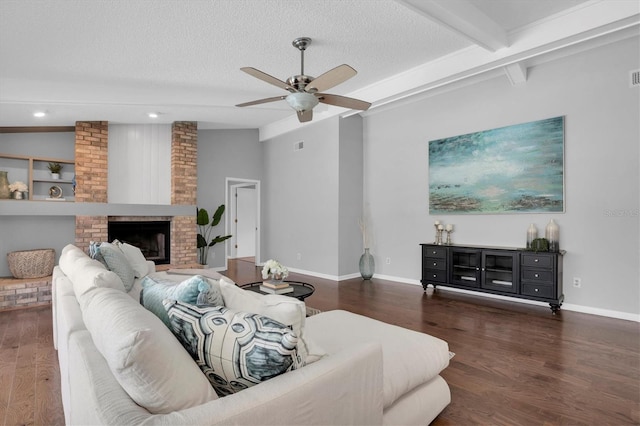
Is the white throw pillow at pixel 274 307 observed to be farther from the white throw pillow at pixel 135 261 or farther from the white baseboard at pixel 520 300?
the white baseboard at pixel 520 300

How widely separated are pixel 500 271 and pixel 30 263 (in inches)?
243

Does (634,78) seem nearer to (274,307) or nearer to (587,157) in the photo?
(587,157)

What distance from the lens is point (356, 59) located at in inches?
163

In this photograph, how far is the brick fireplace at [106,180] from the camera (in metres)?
5.63

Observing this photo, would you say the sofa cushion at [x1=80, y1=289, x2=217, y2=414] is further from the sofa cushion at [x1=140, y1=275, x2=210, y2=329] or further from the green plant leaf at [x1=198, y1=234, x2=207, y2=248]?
the green plant leaf at [x1=198, y1=234, x2=207, y2=248]

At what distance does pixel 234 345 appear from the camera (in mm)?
1101

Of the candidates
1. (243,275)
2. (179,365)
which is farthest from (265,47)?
(243,275)

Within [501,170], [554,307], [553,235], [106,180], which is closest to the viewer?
[554,307]

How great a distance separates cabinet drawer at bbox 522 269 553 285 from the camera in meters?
3.96

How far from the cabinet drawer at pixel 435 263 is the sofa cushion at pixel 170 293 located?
4147 millimetres

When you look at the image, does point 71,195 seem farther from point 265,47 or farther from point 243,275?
point 265,47

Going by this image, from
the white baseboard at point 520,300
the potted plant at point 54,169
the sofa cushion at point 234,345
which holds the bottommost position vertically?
the white baseboard at point 520,300

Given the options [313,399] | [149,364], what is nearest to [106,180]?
[149,364]

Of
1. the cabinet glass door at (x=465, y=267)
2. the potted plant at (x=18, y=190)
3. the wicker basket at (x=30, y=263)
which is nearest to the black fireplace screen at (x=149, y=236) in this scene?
the wicker basket at (x=30, y=263)
